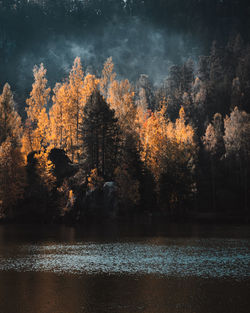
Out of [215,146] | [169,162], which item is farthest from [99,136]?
[215,146]

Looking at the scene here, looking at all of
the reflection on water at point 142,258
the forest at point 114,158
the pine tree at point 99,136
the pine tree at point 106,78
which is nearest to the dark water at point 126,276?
the reflection on water at point 142,258

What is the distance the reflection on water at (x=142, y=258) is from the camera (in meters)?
24.7

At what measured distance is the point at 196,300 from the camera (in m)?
17.8

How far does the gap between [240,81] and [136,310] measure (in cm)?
9704

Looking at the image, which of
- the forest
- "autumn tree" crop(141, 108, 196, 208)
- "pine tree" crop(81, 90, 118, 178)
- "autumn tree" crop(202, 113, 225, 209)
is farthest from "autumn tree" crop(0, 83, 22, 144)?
"autumn tree" crop(202, 113, 225, 209)

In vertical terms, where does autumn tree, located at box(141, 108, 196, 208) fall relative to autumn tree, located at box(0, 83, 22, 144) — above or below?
below

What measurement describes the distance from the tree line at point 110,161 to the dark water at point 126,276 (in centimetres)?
2774

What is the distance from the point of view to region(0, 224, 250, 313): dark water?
17.3m

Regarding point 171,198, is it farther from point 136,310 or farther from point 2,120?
point 136,310

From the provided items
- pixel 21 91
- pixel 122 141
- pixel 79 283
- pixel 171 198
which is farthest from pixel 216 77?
pixel 79 283

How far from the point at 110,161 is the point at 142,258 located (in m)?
45.1

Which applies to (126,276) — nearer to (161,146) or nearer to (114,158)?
(161,146)

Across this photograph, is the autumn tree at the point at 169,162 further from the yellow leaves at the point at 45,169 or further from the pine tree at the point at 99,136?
the yellow leaves at the point at 45,169

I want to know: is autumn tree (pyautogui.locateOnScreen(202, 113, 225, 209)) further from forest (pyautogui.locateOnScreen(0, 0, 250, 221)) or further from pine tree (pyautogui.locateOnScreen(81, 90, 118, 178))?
pine tree (pyautogui.locateOnScreen(81, 90, 118, 178))
